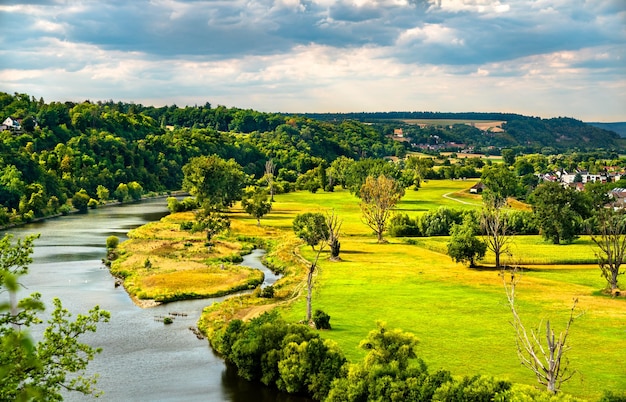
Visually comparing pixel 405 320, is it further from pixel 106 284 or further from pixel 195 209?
pixel 195 209

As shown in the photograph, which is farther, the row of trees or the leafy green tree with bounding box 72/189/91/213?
the leafy green tree with bounding box 72/189/91/213

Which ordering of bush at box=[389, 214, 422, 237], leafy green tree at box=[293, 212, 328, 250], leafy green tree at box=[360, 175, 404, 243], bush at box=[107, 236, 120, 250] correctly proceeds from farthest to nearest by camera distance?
bush at box=[389, 214, 422, 237] → leafy green tree at box=[360, 175, 404, 243] → bush at box=[107, 236, 120, 250] → leafy green tree at box=[293, 212, 328, 250]

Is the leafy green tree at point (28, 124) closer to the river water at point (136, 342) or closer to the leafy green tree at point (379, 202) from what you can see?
the river water at point (136, 342)

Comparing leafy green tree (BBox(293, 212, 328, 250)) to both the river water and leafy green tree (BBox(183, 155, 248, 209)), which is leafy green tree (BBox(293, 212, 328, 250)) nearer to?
the river water

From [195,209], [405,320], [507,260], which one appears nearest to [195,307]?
[405,320]

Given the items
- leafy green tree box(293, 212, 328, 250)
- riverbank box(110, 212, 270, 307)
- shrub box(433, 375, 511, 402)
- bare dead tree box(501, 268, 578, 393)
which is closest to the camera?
bare dead tree box(501, 268, 578, 393)

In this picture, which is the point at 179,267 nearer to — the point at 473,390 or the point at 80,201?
the point at 473,390

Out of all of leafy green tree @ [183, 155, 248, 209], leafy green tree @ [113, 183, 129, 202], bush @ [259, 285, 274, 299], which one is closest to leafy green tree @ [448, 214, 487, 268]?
bush @ [259, 285, 274, 299]
